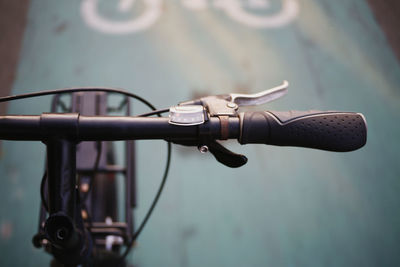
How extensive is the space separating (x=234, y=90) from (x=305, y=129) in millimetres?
1168

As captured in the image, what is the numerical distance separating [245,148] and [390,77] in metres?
1.00

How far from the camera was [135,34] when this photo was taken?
1.88 metres

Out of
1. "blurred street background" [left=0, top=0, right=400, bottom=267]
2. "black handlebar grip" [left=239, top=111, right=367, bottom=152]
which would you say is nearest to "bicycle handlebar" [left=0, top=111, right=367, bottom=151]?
"black handlebar grip" [left=239, top=111, right=367, bottom=152]

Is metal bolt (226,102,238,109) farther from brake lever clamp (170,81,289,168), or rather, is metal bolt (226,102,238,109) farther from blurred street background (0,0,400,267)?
blurred street background (0,0,400,267)

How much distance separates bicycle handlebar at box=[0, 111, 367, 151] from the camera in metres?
0.52

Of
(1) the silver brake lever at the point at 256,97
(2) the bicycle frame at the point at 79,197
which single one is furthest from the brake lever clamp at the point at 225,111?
(2) the bicycle frame at the point at 79,197

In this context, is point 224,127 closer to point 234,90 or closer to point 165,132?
point 165,132

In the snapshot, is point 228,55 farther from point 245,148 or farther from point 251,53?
point 245,148

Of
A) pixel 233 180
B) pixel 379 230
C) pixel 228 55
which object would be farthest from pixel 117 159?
pixel 379 230

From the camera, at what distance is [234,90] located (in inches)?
65.9

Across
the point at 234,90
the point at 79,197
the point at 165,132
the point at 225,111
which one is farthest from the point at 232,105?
the point at 234,90

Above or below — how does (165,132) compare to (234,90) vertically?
below

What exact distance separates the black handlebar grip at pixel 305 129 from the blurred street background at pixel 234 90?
2.87 feet

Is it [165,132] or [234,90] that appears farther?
[234,90]
